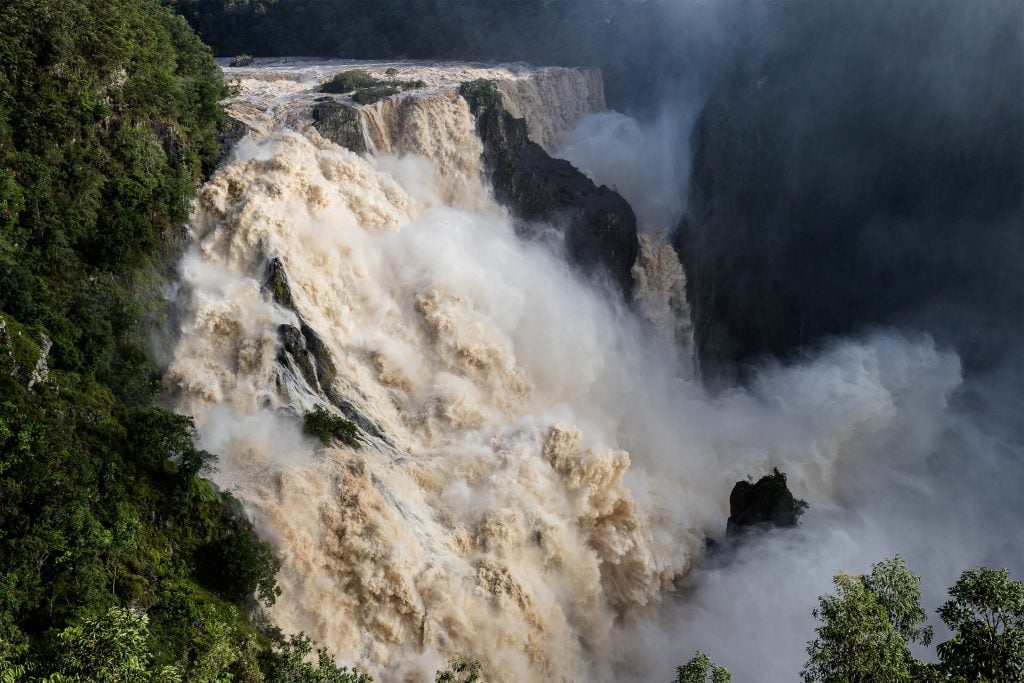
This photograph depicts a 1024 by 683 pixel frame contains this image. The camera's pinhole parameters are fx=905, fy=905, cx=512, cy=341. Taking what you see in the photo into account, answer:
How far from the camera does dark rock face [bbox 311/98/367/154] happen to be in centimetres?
3538

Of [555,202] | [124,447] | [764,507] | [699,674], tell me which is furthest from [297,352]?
[555,202]

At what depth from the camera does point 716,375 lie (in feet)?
148

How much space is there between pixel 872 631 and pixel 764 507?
1681 cm

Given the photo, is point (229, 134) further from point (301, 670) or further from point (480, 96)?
point (301, 670)

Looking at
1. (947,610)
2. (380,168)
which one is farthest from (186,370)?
(947,610)

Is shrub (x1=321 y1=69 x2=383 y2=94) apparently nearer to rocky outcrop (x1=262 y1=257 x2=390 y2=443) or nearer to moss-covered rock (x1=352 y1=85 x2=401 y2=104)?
moss-covered rock (x1=352 y1=85 x2=401 y2=104)

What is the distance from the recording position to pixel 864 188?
47.1m

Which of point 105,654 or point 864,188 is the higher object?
point 864,188

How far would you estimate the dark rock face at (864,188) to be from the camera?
4459 cm

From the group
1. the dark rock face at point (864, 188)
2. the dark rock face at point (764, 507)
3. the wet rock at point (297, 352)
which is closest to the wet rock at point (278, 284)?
the wet rock at point (297, 352)

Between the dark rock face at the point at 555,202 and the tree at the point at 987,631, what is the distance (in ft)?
86.1

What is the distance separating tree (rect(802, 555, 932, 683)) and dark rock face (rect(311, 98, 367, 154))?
84.4 ft

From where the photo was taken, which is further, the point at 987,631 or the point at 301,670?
the point at 301,670

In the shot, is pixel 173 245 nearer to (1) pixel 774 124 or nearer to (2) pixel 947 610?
(2) pixel 947 610
